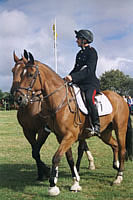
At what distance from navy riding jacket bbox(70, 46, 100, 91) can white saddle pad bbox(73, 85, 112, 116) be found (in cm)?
24

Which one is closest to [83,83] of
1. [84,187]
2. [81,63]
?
[81,63]

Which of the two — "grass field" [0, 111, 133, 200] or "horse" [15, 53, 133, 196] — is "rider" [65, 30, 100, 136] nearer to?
"horse" [15, 53, 133, 196]

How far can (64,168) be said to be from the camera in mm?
8250

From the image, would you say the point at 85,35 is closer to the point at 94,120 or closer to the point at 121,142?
the point at 94,120

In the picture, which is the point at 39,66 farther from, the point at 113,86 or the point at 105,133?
the point at 113,86

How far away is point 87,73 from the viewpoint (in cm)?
618

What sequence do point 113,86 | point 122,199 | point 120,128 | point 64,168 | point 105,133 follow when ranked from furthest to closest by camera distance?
point 113,86 → point 64,168 → point 105,133 → point 120,128 → point 122,199

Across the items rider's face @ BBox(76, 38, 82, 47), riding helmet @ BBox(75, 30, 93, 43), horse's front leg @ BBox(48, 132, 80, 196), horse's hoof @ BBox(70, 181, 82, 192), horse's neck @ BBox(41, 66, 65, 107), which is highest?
riding helmet @ BBox(75, 30, 93, 43)

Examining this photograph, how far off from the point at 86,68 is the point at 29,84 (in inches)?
63.3

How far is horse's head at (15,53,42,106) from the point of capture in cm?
516

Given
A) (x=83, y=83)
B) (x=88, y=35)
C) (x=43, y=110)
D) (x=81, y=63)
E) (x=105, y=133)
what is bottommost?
(x=105, y=133)

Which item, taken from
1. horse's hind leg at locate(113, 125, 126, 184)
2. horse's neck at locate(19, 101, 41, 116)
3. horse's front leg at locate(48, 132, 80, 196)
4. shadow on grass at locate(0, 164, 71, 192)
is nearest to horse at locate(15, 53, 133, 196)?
horse's front leg at locate(48, 132, 80, 196)

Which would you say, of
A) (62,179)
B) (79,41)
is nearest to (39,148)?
(62,179)

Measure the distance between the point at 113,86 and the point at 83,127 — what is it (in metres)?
66.7
